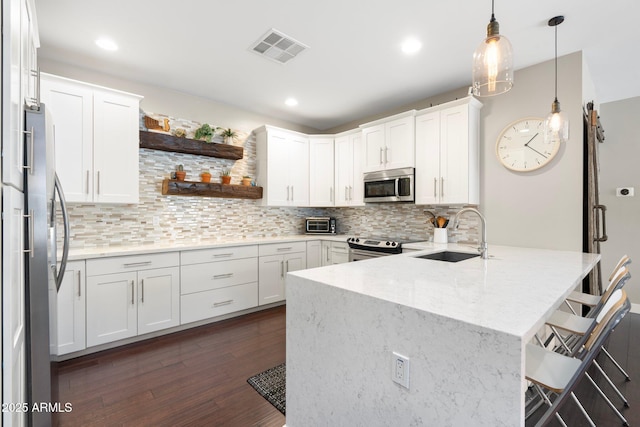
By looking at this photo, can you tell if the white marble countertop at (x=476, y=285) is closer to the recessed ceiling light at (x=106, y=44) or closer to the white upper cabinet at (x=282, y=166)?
the white upper cabinet at (x=282, y=166)

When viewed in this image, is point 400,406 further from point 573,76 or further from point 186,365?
point 573,76

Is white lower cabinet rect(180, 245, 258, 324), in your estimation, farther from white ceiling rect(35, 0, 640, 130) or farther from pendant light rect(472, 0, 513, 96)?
pendant light rect(472, 0, 513, 96)

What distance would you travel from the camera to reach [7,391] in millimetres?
908

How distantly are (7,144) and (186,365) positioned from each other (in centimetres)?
208

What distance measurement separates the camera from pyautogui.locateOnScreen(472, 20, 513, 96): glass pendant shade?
138cm

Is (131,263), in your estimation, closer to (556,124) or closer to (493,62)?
(493,62)

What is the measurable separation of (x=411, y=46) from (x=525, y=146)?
1.54 m

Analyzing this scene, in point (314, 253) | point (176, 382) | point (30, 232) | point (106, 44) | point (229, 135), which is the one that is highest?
point (106, 44)

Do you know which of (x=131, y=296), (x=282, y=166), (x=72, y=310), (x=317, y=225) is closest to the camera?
(x=72, y=310)

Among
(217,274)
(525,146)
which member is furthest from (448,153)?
(217,274)

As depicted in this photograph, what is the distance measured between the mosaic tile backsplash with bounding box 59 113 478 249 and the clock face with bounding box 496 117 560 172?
2.42 ft

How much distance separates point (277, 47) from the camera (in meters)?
2.65

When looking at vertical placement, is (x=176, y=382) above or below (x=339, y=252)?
below

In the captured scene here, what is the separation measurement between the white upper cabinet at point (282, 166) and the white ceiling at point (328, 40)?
72cm
